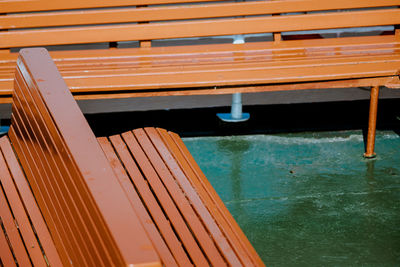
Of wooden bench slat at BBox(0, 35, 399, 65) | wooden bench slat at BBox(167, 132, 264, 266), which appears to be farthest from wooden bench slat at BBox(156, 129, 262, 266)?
wooden bench slat at BBox(0, 35, 399, 65)

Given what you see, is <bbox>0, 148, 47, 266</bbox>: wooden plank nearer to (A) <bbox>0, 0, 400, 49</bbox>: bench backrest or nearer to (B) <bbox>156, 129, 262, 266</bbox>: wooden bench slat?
(B) <bbox>156, 129, 262, 266</bbox>: wooden bench slat

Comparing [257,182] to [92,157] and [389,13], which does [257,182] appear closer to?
[389,13]

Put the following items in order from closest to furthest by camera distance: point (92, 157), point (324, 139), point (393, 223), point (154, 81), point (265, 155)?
point (92, 157) → point (393, 223) → point (154, 81) → point (265, 155) → point (324, 139)

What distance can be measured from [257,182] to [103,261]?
2.33 meters

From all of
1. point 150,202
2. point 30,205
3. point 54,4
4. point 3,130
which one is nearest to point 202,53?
point 54,4

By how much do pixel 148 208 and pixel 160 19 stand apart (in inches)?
85.7

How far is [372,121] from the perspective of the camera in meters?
3.62

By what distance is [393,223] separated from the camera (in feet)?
9.89

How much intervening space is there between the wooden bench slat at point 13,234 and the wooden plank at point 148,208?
423mm

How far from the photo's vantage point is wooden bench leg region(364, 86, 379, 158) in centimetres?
356

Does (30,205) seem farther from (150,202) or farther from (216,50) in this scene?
(216,50)

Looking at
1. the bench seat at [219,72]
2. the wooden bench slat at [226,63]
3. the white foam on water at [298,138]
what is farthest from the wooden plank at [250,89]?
the white foam on water at [298,138]

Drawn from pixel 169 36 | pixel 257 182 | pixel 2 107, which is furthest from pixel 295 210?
pixel 2 107

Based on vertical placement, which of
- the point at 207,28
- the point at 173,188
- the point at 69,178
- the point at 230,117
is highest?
the point at 207,28
